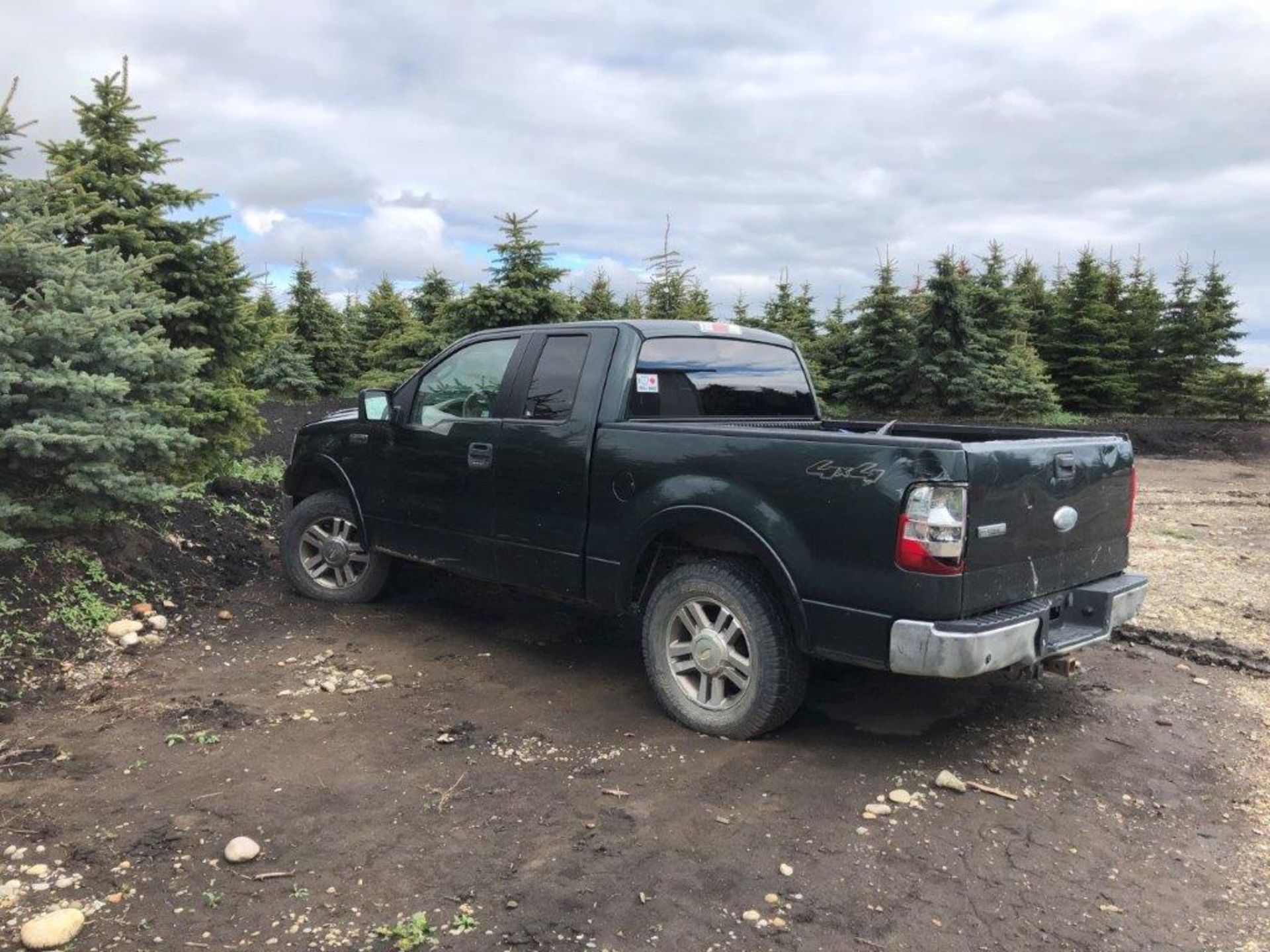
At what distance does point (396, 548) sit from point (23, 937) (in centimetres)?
334

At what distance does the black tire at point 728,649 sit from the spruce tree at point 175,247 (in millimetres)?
4616

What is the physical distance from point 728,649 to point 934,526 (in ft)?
3.85

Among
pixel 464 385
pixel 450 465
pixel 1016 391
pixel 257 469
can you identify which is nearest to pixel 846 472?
pixel 450 465

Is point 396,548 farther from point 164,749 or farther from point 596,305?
point 596,305

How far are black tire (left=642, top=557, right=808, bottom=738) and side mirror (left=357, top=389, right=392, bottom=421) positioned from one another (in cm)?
237

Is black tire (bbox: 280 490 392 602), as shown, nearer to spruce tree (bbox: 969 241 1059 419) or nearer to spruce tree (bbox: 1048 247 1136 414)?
spruce tree (bbox: 969 241 1059 419)

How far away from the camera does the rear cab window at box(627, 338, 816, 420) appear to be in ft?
16.7

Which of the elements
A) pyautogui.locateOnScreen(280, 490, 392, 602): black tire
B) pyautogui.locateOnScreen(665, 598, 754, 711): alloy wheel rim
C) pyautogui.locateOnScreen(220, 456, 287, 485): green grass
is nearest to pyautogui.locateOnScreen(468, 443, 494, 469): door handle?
pyautogui.locateOnScreen(280, 490, 392, 602): black tire

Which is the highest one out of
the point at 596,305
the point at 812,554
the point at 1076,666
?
the point at 596,305

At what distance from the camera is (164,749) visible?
4.29 meters

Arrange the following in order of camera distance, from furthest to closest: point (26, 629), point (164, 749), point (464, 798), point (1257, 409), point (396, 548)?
point (1257, 409) < point (396, 548) < point (26, 629) < point (164, 749) < point (464, 798)

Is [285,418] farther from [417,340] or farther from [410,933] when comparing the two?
[410,933]

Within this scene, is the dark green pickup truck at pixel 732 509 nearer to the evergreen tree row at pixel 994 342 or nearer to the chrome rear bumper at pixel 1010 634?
the chrome rear bumper at pixel 1010 634

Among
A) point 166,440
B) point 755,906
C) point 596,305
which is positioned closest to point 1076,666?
point 755,906
